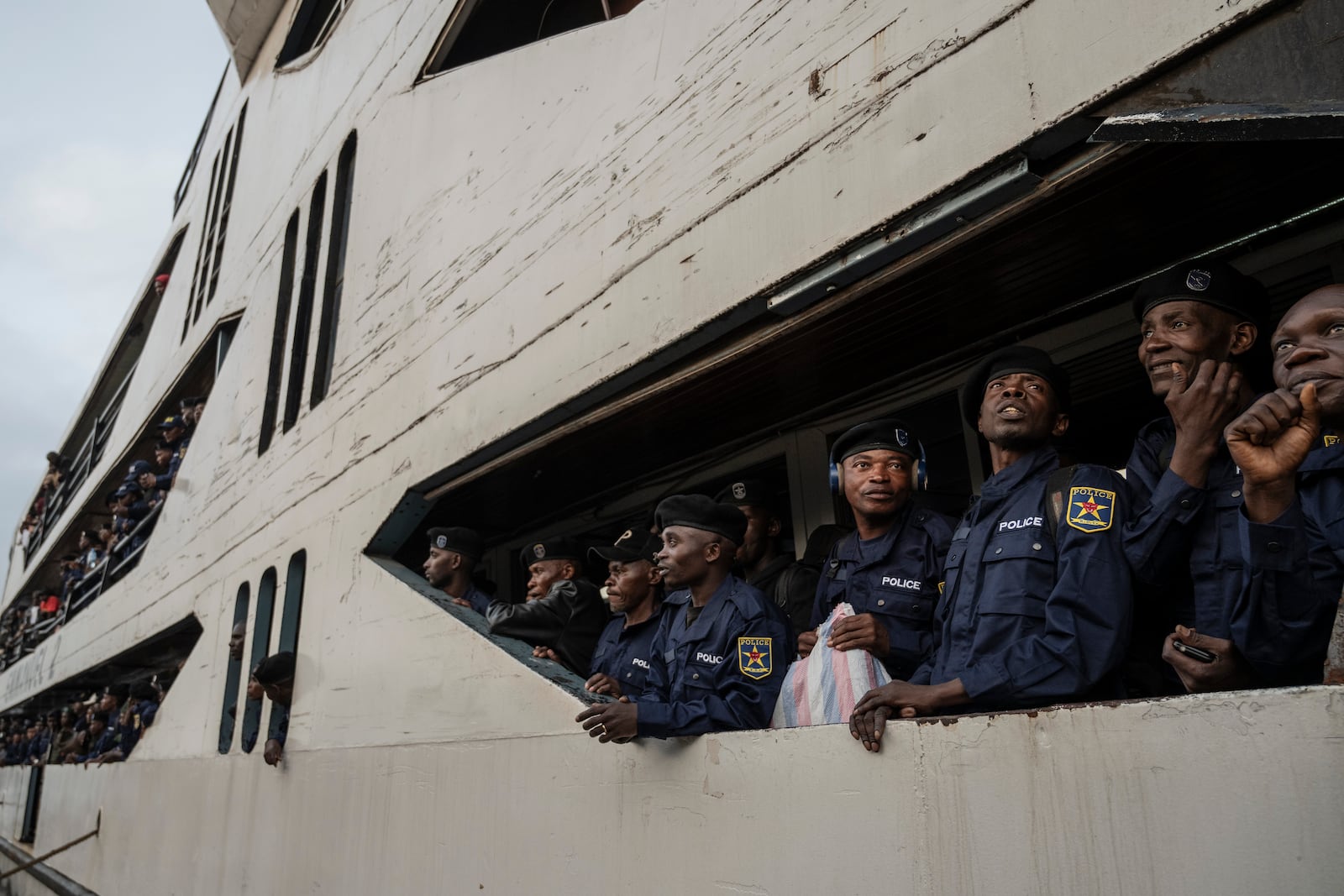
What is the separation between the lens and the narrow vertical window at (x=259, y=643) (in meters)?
7.02

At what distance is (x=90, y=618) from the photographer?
13844 millimetres

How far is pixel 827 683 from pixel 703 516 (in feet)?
3.00

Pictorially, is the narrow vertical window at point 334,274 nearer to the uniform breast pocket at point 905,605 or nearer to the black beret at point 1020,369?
the uniform breast pocket at point 905,605

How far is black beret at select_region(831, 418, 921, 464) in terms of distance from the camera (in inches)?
117

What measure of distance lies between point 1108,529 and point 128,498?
47.5 feet

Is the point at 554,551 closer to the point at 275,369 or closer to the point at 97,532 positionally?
the point at 275,369

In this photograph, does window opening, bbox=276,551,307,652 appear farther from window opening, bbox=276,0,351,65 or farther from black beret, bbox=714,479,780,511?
window opening, bbox=276,0,351,65

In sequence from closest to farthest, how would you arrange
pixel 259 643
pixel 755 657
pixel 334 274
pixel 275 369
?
pixel 755 657
pixel 259 643
pixel 334 274
pixel 275 369

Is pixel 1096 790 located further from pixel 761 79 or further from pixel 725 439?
pixel 725 439

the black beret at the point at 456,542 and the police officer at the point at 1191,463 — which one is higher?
the black beret at the point at 456,542

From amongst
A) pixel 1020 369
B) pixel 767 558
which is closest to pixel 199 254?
pixel 767 558

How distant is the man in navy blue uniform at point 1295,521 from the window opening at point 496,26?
16.5 ft

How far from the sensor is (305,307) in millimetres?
7953

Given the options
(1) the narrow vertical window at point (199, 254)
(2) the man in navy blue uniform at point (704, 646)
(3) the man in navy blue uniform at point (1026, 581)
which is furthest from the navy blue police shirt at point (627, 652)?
(1) the narrow vertical window at point (199, 254)
